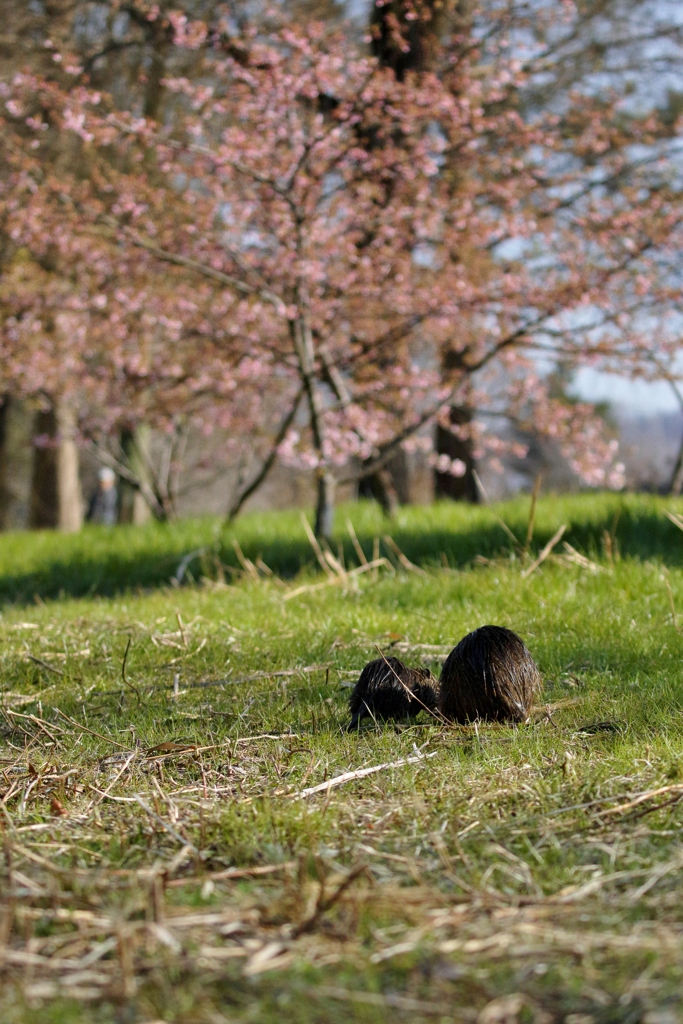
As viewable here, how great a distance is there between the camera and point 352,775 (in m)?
2.66

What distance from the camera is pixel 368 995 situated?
153cm

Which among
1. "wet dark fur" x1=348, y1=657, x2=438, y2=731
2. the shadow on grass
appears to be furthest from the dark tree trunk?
"wet dark fur" x1=348, y1=657, x2=438, y2=731

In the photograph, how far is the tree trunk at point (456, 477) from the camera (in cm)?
1241

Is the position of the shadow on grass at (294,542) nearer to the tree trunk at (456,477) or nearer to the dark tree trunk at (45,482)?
the tree trunk at (456,477)

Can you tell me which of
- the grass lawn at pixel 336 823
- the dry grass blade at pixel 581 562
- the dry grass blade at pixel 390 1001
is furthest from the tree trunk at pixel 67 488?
the dry grass blade at pixel 390 1001

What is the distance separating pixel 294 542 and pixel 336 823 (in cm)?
645

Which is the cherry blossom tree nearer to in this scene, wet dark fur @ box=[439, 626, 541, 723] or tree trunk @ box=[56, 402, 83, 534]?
tree trunk @ box=[56, 402, 83, 534]

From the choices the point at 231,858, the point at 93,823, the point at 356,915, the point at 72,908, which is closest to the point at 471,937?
the point at 356,915

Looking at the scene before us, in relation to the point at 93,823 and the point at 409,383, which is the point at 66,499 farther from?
the point at 93,823

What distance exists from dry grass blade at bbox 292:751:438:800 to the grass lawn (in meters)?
0.01

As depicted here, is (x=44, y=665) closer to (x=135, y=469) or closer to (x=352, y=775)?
(x=352, y=775)

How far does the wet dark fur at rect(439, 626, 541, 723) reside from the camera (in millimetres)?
3203

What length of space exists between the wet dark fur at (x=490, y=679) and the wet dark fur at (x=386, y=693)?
0.48 feet

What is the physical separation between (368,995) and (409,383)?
27.8 feet
